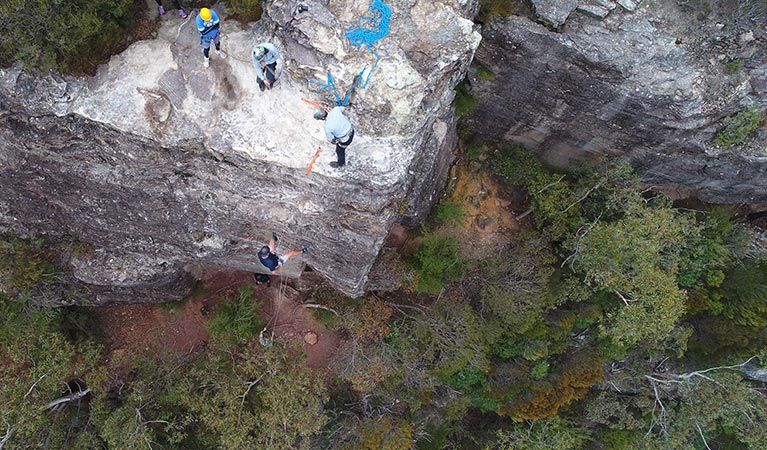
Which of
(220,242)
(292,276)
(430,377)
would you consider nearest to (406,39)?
(220,242)

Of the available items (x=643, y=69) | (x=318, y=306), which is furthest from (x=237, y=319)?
(x=643, y=69)

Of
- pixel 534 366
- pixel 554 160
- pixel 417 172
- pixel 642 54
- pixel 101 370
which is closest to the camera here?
pixel 642 54

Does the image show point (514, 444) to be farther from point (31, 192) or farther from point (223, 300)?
point (31, 192)

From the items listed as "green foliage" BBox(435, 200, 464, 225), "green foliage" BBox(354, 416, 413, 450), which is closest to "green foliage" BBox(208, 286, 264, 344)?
"green foliage" BBox(354, 416, 413, 450)

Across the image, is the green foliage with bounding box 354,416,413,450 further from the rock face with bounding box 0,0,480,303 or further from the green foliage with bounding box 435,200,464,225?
the rock face with bounding box 0,0,480,303

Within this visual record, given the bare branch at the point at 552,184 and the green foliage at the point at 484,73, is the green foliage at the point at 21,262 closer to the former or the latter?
the green foliage at the point at 484,73

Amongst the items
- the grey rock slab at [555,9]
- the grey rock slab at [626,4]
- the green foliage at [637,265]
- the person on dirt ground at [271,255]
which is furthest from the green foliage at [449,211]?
the grey rock slab at [626,4]

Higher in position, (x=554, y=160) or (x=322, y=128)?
(x=322, y=128)
